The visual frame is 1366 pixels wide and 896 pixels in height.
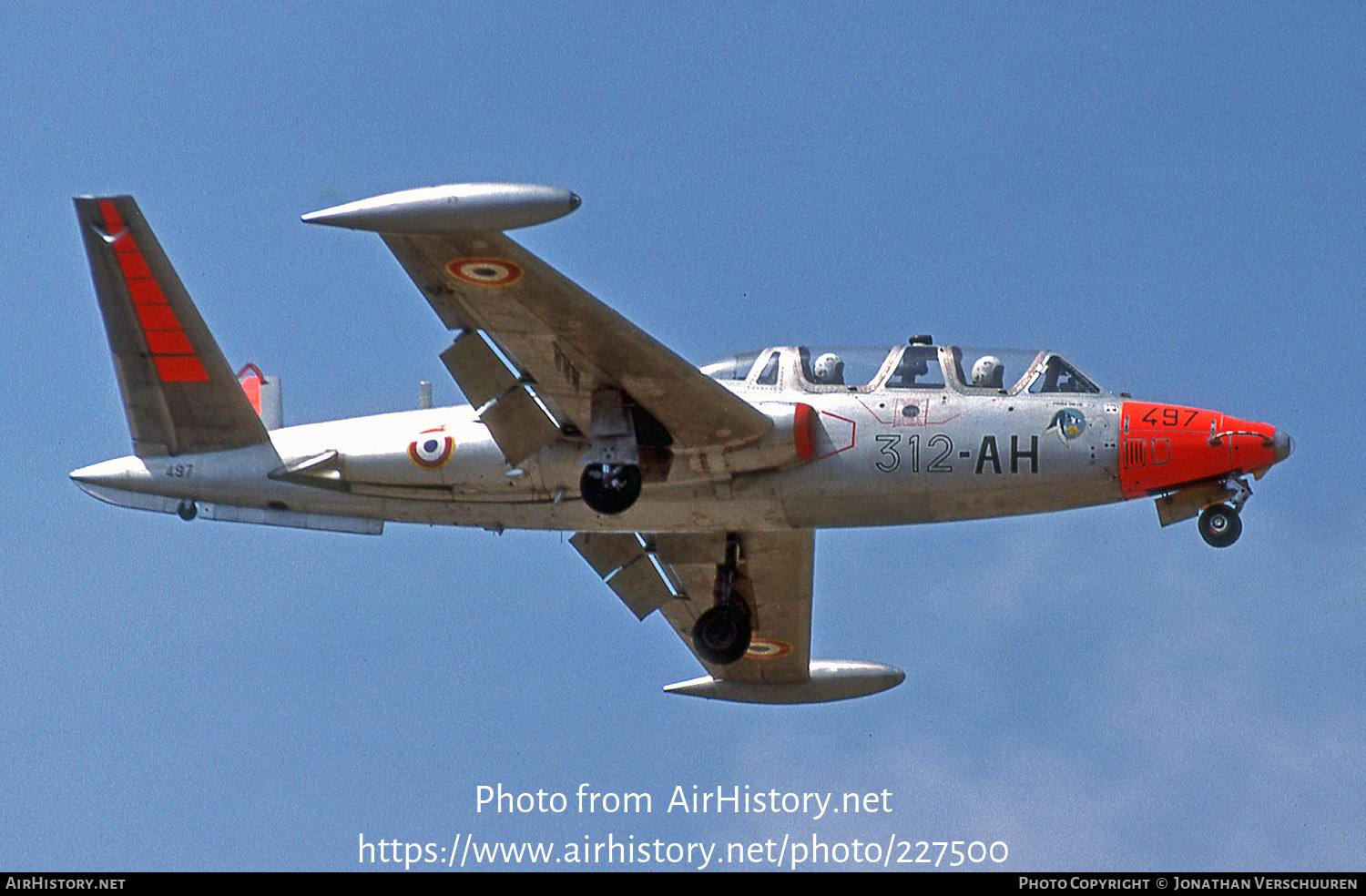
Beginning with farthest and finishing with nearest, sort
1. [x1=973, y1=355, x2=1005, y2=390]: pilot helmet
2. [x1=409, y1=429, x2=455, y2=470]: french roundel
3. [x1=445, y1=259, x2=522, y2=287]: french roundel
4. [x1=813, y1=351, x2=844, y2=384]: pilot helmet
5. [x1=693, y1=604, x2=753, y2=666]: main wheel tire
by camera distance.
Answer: [x1=693, y1=604, x2=753, y2=666]: main wheel tire → [x1=409, y1=429, x2=455, y2=470]: french roundel → [x1=813, y1=351, x2=844, y2=384]: pilot helmet → [x1=973, y1=355, x2=1005, y2=390]: pilot helmet → [x1=445, y1=259, x2=522, y2=287]: french roundel

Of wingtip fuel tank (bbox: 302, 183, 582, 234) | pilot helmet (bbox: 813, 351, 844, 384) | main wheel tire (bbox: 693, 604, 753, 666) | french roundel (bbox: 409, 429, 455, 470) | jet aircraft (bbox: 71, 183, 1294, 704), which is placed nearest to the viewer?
wingtip fuel tank (bbox: 302, 183, 582, 234)

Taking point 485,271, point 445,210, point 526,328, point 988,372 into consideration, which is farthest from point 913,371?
point 445,210

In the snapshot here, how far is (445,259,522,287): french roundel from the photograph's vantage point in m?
20.4

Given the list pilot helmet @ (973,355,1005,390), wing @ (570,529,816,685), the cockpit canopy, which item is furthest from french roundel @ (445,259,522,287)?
wing @ (570,529,816,685)

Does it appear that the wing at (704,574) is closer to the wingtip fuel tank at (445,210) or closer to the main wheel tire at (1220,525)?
the main wheel tire at (1220,525)

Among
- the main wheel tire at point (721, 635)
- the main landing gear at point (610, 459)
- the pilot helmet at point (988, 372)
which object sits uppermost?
the pilot helmet at point (988, 372)

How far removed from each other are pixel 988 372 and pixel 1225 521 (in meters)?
3.33

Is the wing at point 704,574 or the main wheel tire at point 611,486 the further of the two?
A: the wing at point 704,574

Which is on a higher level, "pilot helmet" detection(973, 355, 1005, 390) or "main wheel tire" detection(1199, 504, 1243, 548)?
"pilot helmet" detection(973, 355, 1005, 390)

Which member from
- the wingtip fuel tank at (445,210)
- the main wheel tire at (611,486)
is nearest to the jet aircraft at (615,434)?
the main wheel tire at (611,486)

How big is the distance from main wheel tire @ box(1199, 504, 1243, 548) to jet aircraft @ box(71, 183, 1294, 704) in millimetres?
24

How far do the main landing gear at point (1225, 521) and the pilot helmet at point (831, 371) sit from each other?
472 cm

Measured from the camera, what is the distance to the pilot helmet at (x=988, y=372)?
22688mm

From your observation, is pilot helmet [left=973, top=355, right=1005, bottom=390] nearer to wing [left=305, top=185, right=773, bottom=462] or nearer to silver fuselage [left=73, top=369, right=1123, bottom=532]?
silver fuselage [left=73, top=369, right=1123, bottom=532]
